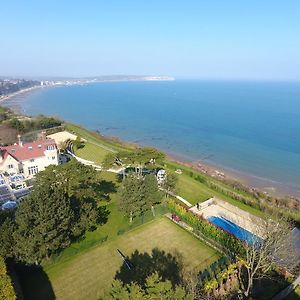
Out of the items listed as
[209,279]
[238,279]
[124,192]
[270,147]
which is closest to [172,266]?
[209,279]

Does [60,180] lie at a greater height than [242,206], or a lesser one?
greater

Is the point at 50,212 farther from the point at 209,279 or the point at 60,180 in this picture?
the point at 209,279

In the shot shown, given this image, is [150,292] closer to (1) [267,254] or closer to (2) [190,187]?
(1) [267,254]

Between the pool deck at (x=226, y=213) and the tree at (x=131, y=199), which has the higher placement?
the tree at (x=131, y=199)

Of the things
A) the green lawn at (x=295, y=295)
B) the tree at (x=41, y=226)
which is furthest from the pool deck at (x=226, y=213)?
the tree at (x=41, y=226)

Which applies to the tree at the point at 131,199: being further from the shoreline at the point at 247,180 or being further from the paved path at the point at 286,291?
the shoreline at the point at 247,180

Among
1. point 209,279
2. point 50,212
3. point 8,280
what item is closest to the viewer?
point 8,280

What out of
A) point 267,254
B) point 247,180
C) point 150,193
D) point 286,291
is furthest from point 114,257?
point 247,180

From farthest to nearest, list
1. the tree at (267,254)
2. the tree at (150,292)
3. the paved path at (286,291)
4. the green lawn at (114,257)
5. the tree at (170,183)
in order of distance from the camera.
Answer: the tree at (170,183)
the green lawn at (114,257)
the paved path at (286,291)
the tree at (267,254)
the tree at (150,292)
